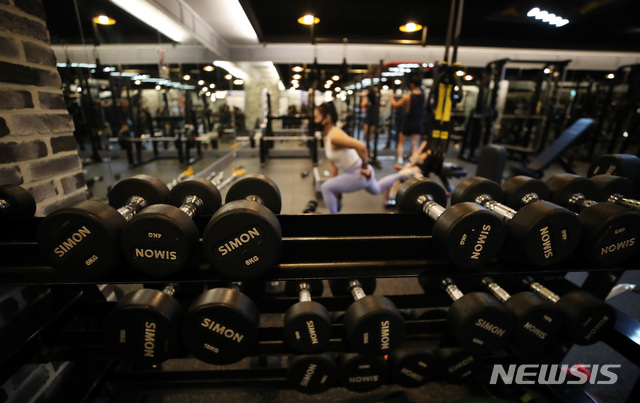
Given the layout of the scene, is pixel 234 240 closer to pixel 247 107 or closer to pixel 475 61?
pixel 475 61

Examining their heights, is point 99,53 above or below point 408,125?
above

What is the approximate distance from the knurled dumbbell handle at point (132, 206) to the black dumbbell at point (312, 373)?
0.79m

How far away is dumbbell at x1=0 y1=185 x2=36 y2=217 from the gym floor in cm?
25

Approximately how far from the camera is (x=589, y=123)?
5184mm

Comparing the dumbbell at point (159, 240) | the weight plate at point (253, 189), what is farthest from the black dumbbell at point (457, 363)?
the dumbbell at point (159, 240)

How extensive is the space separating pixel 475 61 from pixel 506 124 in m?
2.30

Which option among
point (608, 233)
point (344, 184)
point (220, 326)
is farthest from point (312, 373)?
point (344, 184)

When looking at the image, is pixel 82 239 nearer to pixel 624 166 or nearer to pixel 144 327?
pixel 144 327

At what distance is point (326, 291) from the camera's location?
2.22m

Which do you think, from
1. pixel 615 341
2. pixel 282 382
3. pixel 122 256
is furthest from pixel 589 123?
pixel 122 256

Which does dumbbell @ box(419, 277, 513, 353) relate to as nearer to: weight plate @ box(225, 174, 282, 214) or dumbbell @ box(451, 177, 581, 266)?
dumbbell @ box(451, 177, 581, 266)

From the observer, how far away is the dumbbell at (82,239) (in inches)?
28.7

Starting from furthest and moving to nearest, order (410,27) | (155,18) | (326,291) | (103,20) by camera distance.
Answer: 1. (410,27)
2. (155,18)
3. (103,20)
4. (326,291)

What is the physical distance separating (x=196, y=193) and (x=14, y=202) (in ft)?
1.81
